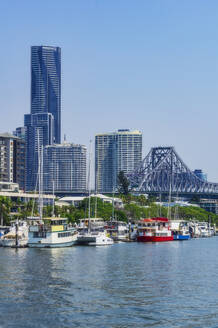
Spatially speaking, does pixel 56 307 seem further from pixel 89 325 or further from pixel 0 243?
pixel 0 243

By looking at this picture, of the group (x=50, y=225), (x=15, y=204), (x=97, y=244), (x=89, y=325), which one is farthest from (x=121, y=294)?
(x=15, y=204)

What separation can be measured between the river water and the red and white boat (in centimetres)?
5195

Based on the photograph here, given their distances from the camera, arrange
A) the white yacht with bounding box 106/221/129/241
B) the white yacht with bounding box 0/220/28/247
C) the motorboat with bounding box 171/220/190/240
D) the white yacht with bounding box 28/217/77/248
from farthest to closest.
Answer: the motorboat with bounding box 171/220/190/240, the white yacht with bounding box 106/221/129/241, the white yacht with bounding box 0/220/28/247, the white yacht with bounding box 28/217/77/248

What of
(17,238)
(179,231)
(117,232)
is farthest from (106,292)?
(179,231)

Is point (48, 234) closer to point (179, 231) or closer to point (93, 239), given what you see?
point (93, 239)

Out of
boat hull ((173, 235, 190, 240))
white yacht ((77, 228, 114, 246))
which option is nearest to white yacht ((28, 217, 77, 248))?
white yacht ((77, 228, 114, 246))

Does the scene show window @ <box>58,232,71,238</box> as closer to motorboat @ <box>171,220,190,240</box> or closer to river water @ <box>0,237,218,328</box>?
river water @ <box>0,237,218,328</box>

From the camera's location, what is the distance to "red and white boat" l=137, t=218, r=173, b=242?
479ft

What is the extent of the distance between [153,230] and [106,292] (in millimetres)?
89511

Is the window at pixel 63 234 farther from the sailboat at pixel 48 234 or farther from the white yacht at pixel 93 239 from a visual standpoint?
the white yacht at pixel 93 239

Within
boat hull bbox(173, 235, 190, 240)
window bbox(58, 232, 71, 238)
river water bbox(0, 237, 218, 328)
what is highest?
window bbox(58, 232, 71, 238)

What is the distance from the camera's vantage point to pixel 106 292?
195 ft

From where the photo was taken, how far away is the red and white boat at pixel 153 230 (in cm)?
14612

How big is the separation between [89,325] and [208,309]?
10349mm
